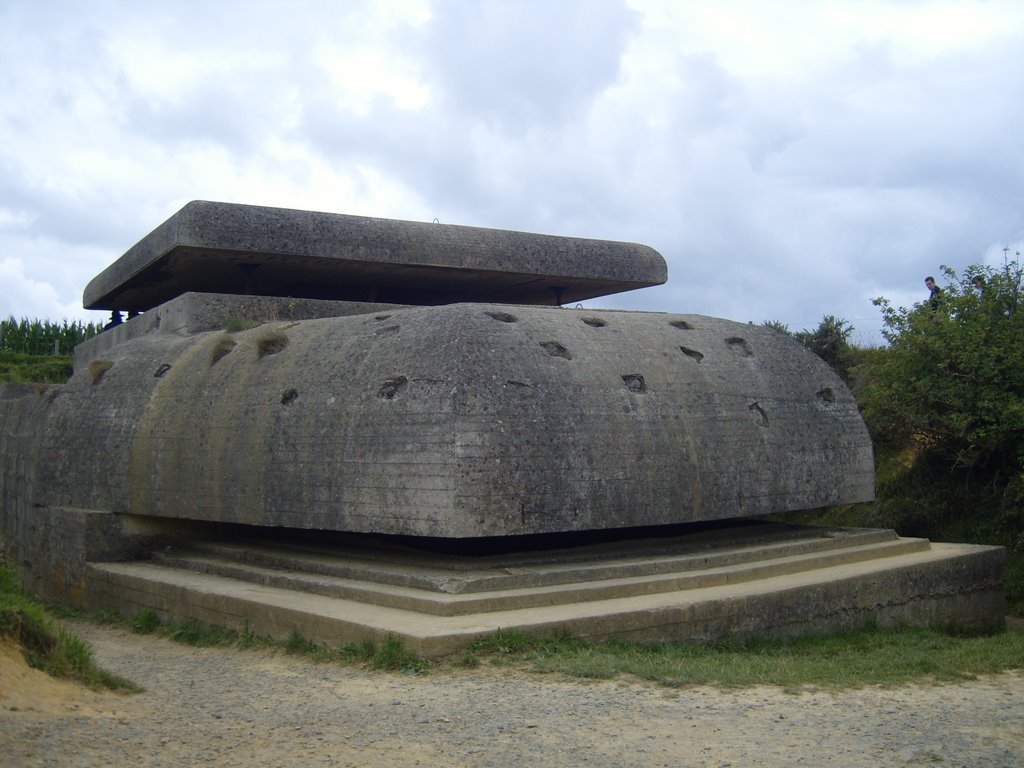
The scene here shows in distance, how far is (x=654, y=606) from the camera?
8141 mm

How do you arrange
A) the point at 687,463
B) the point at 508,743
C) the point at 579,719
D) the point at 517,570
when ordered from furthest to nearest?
1. the point at 687,463
2. the point at 517,570
3. the point at 579,719
4. the point at 508,743

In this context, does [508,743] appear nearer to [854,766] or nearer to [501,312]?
[854,766]

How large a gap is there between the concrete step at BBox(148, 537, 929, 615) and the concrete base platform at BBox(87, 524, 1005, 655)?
1 cm

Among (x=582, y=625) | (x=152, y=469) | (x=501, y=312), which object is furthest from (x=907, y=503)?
(x=152, y=469)

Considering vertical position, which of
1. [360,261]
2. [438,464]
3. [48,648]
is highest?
[360,261]

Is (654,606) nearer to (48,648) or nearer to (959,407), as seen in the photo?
(48,648)

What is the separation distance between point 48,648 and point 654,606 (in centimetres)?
416

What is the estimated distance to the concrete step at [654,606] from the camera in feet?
25.0

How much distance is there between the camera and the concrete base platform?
7852 mm

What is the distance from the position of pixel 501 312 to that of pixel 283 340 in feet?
7.86

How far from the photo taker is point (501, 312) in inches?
391

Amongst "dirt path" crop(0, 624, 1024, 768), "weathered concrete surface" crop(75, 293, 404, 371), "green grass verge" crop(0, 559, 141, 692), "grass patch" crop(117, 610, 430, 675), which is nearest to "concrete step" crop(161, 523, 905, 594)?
"grass patch" crop(117, 610, 430, 675)


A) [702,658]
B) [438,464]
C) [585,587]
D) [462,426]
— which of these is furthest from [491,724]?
[462,426]

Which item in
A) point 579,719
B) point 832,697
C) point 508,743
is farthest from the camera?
point 832,697
